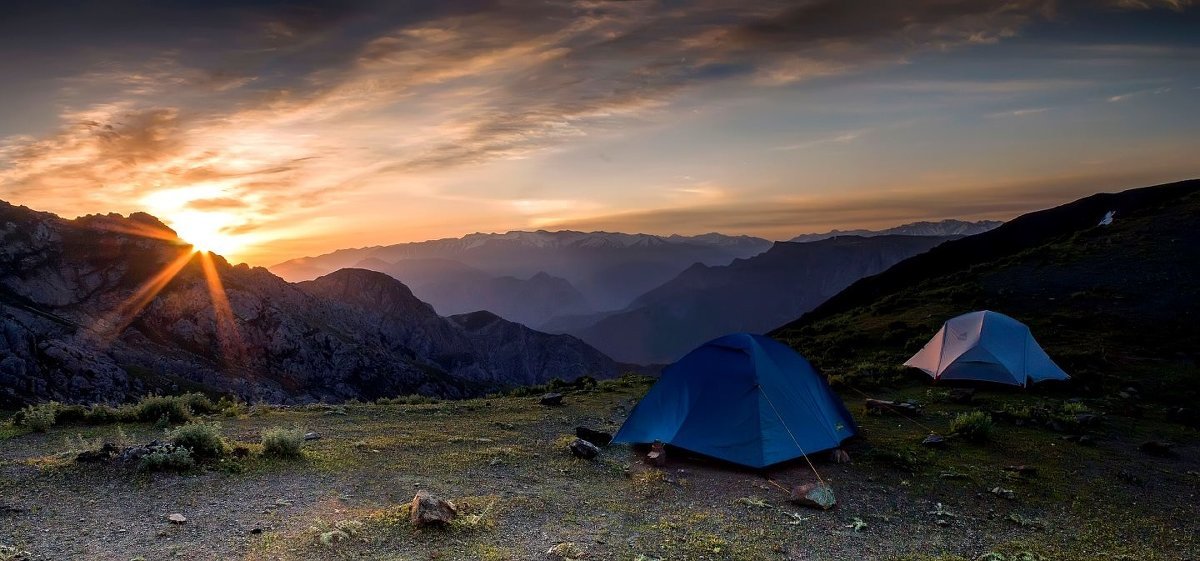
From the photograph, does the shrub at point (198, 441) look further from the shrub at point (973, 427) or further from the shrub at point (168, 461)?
the shrub at point (973, 427)

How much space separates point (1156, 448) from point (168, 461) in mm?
19976

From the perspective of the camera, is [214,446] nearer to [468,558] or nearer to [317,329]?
[468,558]

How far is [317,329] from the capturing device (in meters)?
113

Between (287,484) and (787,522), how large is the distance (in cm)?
790

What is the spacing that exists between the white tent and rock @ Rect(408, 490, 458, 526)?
19286mm

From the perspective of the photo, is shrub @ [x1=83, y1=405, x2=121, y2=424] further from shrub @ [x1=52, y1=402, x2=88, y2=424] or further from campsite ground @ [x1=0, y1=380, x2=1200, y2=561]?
campsite ground @ [x1=0, y1=380, x2=1200, y2=561]

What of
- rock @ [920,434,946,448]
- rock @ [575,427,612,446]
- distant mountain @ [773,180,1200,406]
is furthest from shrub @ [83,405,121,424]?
distant mountain @ [773,180,1200,406]

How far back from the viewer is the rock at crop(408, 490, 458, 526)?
790 centimetres

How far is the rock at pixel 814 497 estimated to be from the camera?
9539 millimetres

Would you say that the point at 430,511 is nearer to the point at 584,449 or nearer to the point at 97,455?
the point at 584,449

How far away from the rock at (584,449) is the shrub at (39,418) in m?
11.5

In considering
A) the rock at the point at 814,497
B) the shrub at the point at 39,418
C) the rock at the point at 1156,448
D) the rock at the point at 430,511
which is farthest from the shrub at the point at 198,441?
the rock at the point at 1156,448

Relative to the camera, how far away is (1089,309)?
30.8 meters

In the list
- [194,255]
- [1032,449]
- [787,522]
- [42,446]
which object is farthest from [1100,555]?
[194,255]
